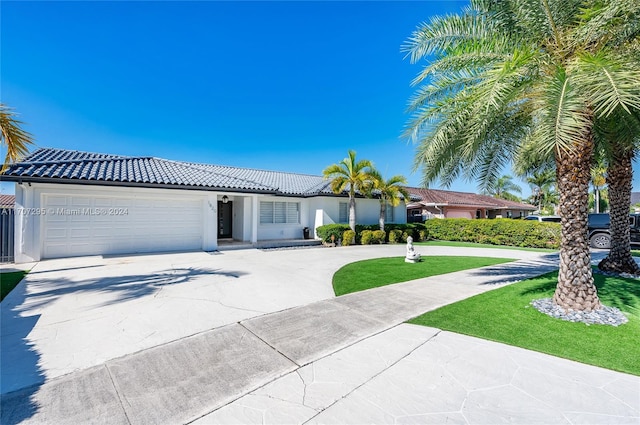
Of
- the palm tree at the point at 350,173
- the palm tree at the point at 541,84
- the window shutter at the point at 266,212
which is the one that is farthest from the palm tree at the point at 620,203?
the window shutter at the point at 266,212

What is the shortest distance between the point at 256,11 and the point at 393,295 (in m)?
12.6

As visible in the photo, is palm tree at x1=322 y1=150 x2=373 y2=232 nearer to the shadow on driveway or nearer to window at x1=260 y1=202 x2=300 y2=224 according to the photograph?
window at x1=260 y1=202 x2=300 y2=224

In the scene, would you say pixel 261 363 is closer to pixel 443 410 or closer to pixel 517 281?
pixel 443 410

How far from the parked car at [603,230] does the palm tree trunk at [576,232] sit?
57.6ft

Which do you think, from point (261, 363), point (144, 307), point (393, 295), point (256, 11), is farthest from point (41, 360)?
point (256, 11)

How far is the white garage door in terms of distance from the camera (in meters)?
10.8

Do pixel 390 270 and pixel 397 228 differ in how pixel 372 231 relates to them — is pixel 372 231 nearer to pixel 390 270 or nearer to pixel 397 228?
pixel 397 228

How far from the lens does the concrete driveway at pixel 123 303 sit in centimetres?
381

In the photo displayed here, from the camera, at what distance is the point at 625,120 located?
5.76 metres

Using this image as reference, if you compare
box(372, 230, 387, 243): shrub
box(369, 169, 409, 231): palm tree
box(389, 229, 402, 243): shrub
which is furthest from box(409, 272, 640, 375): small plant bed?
box(389, 229, 402, 243): shrub

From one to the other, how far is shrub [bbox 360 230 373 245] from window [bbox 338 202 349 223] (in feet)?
7.37

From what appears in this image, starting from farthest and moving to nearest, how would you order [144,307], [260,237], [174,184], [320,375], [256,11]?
[260,237]
[174,184]
[256,11]
[144,307]
[320,375]

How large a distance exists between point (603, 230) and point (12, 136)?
94.8 feet

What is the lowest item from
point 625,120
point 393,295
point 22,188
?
point 393,295
